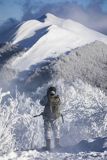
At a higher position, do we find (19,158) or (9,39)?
(9,39)

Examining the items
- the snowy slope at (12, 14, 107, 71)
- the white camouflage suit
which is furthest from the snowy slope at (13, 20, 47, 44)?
the white camouflage suit

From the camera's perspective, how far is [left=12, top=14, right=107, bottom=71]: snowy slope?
7069cm

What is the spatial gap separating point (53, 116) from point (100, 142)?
1533mm

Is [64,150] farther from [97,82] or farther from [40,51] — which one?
[40,51]

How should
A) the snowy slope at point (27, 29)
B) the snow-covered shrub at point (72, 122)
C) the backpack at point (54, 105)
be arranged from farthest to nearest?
the snowy slope at point (27, 29)
the snow-covered shrub at point (72, 122)
the backpack at point (54, 105)

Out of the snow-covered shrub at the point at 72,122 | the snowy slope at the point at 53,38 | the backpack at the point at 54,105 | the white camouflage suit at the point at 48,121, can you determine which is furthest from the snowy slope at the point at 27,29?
the backpack at the point at 54,105

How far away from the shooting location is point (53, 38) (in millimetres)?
78438

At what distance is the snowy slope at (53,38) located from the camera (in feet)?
232

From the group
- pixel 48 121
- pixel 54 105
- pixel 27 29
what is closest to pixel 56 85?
pixel 48 121

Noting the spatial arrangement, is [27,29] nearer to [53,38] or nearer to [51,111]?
[53,38]

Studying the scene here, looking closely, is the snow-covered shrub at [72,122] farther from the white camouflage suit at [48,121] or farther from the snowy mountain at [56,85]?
the white camouflage suit at [48,121]

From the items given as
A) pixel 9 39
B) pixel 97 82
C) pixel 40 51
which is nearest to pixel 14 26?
pixel 9 39

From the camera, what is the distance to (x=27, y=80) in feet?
204

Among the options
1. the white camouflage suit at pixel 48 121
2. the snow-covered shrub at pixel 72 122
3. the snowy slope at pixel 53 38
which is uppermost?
the snowy slope at pixel 53 38
